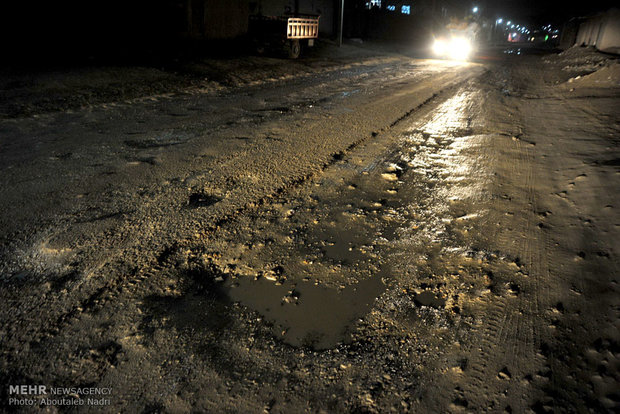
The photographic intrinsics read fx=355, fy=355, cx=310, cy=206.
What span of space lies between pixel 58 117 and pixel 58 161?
2.51m

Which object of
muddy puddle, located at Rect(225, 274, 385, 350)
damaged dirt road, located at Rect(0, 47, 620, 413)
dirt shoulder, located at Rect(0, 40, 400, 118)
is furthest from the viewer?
dirt shoulder, located at Rect(0, 40, 400, 118)

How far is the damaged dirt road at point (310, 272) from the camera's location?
1743mm

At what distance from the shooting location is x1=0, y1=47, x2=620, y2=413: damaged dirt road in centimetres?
174

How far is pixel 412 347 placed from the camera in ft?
6.37

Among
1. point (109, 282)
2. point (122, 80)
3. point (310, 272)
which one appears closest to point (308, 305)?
point (310, 272)

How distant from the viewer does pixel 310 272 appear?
2.49 meters

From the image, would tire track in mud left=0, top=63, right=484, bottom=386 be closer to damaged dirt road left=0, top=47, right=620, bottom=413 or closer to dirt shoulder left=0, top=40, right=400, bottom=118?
damaged dirt road left=0, top=47, right=620, bottom=413

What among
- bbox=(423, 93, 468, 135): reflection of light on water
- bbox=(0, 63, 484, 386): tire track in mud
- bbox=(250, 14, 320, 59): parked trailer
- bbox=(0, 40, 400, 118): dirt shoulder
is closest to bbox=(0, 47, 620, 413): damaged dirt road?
bbox=(0, 63, 484, 386): tire track in mud

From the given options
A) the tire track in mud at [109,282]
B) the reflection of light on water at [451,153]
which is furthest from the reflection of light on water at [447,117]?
the tire track in mud at [109,282]

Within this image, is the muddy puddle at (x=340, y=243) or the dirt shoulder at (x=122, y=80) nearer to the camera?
the muddy puddle at (x=340, y=243)

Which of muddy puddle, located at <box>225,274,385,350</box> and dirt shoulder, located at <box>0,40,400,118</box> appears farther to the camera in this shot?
dirt shoulder, located at <box>0,40,400,118</box>

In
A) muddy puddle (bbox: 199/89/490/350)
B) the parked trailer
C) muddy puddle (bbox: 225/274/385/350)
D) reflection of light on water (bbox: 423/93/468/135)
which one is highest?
the parked trailer

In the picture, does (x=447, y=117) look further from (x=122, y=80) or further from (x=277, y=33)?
(x=277, y=33)

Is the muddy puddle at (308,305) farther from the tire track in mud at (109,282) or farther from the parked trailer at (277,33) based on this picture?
the parked trailer at (277,33)
